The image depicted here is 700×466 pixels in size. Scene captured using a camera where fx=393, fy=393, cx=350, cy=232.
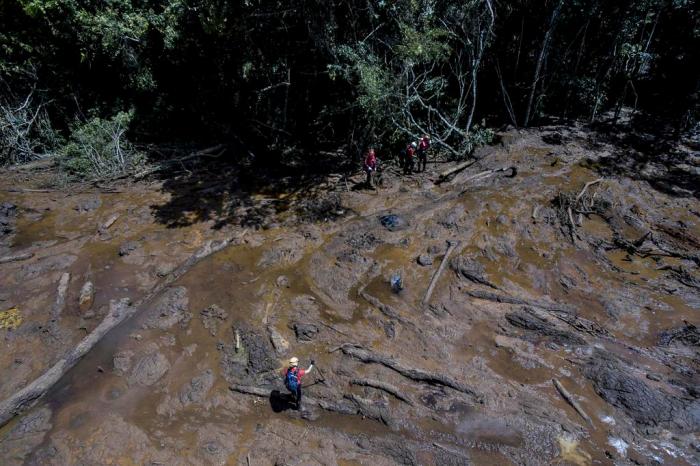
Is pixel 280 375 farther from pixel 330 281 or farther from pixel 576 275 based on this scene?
pixel 576 275

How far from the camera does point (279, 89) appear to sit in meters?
16.7

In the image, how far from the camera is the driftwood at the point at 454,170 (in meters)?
15.1

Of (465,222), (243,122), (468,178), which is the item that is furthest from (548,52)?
(243,122)

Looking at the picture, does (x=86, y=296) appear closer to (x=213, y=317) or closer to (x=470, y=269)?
(x=213, y=317)

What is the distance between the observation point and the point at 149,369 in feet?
27.0

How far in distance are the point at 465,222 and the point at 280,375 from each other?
740cm

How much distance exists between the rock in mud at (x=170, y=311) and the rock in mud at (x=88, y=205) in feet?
20.4

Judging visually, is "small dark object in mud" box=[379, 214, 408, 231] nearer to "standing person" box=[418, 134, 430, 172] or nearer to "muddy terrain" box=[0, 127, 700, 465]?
"muddy terrain" box=[0, 127, 700, 465]

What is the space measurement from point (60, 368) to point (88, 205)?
754 cm

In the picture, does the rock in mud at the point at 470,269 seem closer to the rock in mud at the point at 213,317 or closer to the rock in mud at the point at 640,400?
the rock in mud at the point at 640,400

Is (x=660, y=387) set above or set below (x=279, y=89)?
below

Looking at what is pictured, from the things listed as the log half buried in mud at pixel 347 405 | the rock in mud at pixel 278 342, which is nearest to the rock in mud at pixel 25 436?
the log half buried in mud at pixel 347 405

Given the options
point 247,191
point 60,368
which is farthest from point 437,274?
point 60,368

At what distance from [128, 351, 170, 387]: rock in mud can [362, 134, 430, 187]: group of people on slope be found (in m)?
8.96
